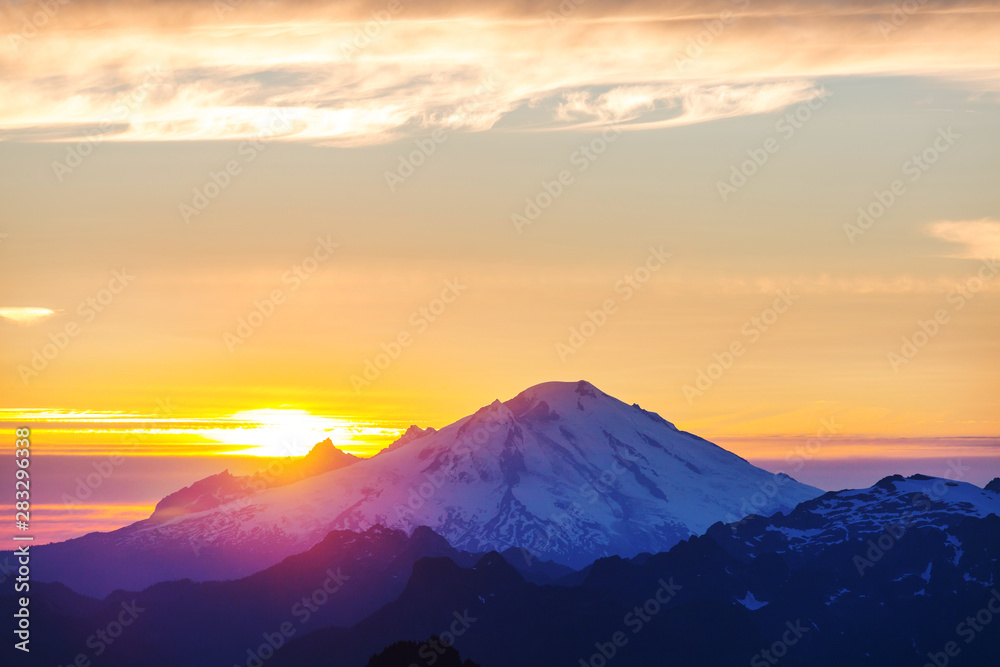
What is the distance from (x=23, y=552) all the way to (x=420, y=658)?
6254 centimetres

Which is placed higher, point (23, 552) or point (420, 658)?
point (23, 552)

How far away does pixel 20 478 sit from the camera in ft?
481

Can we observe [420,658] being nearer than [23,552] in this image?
Yes

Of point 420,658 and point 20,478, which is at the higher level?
point 20,478

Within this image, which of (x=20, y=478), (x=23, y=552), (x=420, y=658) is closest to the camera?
(x=20, y=478)

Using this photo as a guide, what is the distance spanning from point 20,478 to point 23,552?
57.4m

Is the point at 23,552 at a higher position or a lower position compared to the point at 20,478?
lower

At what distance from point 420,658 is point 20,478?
56.1m

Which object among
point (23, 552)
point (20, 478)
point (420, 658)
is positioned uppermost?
point (20, 478)

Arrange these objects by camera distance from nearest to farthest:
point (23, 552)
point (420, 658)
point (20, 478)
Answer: point (20, 478)
point (420, 658)
point (23, 552)

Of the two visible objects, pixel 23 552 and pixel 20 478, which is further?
pixel 23 552

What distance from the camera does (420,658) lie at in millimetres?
176500

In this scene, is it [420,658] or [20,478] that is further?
[420,658]
